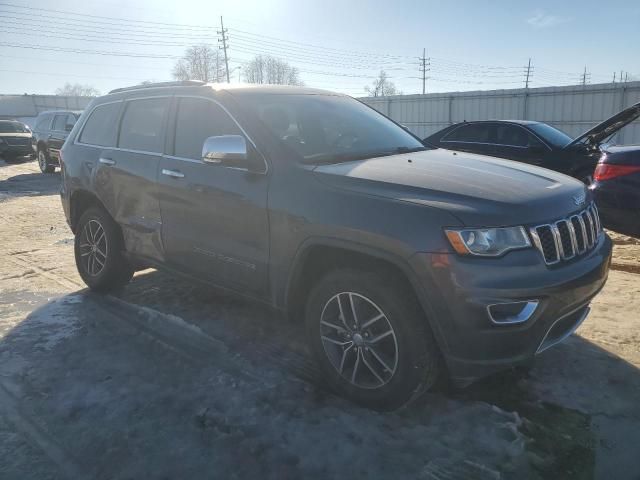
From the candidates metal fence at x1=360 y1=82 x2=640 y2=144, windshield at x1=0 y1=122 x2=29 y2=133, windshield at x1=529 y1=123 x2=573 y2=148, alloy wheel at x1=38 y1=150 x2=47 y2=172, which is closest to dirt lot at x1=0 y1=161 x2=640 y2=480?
windshield at x1=529 y1=123 x2=573 y2=148

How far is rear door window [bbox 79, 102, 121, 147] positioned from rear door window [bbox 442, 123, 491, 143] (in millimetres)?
6257

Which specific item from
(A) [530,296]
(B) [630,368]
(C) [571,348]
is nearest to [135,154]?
(A) [530,296]

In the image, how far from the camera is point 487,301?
7.64 feet

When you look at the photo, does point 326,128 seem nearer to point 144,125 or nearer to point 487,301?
point 144,125

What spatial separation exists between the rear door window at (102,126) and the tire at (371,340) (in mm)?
2794

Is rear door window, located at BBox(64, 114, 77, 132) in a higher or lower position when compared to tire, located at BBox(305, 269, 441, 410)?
higher

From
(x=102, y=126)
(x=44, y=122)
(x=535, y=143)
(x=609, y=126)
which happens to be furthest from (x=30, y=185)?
(x=609, y=126)

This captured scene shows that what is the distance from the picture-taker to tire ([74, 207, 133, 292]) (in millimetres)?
4527

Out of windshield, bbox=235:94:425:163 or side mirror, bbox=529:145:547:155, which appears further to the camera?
side mirror, bbox=529:145:547:155

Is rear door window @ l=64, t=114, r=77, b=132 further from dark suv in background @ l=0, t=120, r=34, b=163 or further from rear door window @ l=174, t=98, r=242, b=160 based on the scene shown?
rear door window @ l=174, t=98, r=242, b=160

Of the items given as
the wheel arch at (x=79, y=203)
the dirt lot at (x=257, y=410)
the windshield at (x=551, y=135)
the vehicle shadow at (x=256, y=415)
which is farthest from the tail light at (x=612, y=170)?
the wheel arch at (x=79, y=203)

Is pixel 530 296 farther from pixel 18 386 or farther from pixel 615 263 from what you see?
pixel 615 263

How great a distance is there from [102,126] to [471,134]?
6.42m

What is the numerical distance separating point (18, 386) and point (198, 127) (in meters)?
2.08
